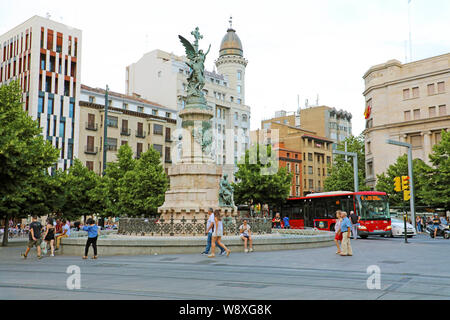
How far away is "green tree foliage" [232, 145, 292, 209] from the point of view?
1746 inches

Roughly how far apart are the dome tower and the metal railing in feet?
189

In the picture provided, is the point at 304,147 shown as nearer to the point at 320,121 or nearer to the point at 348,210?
the point at 320,121

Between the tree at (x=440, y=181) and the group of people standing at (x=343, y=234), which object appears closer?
the group of people standing at (x=343, y=234)

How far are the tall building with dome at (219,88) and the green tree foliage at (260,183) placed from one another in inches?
915

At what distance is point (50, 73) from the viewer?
181 feet

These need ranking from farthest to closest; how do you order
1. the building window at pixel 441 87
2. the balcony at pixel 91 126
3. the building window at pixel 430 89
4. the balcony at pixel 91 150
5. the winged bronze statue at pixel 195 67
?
the balcony at pixel 91 126, the balcony at pixel 91 150, the building window at pixel 430 89, the building window at pixel 441 87, the winged bronze statue at pixel 195 67

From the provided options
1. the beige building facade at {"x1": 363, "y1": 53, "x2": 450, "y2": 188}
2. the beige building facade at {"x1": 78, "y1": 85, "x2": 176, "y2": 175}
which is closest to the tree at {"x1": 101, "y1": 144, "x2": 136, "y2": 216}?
the beige building facade at {"x1": 78, "y1": 85, "x2": 176, "y2": 175}

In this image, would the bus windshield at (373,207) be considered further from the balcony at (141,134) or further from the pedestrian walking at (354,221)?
the balcony at (141,134)

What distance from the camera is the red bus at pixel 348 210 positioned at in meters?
28.8

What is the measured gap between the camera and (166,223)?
1859cm

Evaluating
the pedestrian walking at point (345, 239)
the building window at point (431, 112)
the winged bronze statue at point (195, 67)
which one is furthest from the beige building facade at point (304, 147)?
the pedestrian walking at point (345, 239)

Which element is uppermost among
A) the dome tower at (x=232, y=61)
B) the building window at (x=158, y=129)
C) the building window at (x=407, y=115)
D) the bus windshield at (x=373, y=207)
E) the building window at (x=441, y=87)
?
the dome tower at (x=232, y=61)

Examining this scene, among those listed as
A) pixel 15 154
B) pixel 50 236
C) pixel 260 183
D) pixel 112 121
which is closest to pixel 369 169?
pixel 260 183
